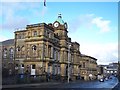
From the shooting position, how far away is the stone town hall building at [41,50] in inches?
2852

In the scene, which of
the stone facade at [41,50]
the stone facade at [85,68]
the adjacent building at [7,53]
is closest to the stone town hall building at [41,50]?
the stone facade at [41,50]

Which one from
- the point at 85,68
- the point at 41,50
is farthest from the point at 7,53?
the point at 85,68

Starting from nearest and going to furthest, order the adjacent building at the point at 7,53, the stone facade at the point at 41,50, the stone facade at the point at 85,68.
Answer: the stone facade at the point at 41,50 → the adjacent building at the point at 7,53 → the stone facade at the point at 85,68

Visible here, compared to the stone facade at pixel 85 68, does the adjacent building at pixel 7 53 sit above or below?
above

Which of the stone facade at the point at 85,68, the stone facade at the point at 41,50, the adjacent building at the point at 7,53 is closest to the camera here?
the stone facade at the point at 41,50

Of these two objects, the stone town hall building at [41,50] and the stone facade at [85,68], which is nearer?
the stone town hall building at [41,50]

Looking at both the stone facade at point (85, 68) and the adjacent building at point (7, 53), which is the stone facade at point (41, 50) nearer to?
the adjacent building at point (7, 53)

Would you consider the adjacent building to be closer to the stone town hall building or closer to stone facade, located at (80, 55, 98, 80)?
the stone town hall building

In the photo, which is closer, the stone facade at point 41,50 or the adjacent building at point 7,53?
the stone facade at point 41,50

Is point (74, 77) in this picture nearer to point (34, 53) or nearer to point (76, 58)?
point (76, 58)

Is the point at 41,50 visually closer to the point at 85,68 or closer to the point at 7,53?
the point at 7,53

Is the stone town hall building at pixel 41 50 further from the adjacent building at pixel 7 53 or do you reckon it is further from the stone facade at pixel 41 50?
the adjacent building at pixel 7 53

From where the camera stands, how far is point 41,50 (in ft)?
237

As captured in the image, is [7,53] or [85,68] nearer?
[7,53]
